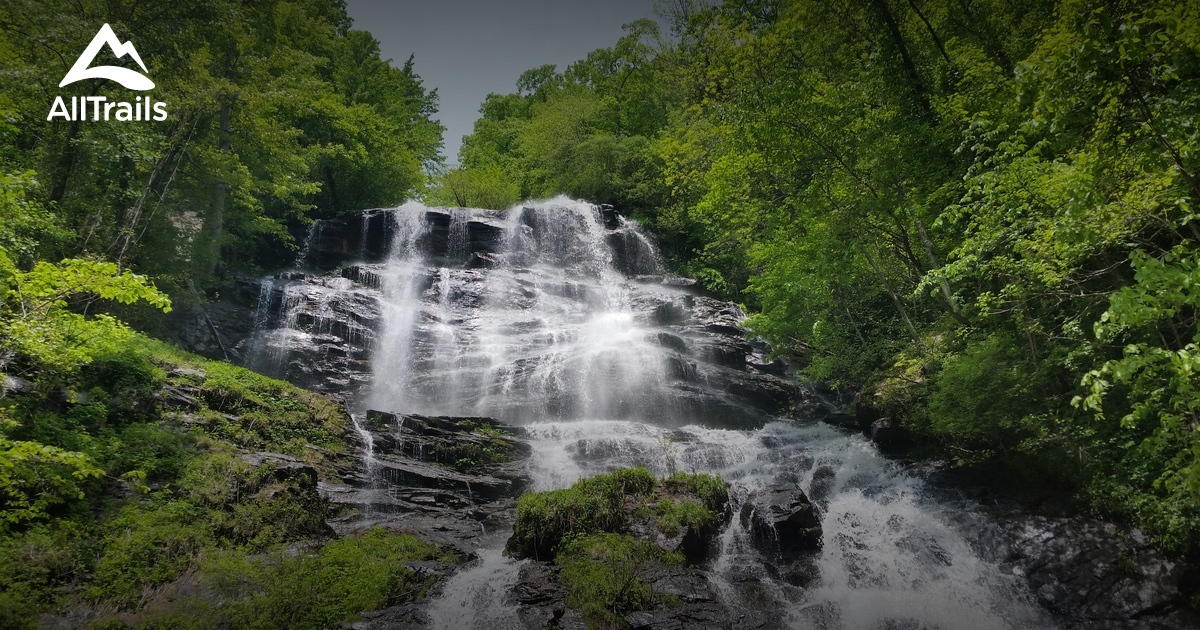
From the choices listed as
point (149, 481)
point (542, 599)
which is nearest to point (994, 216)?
point (542, 599)

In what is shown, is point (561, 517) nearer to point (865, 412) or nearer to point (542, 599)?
point (542, 599)

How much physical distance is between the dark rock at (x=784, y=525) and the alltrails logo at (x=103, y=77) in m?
13.9

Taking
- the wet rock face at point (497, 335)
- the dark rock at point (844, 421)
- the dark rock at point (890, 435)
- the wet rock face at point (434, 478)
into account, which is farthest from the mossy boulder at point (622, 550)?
the wet rock face at point (497, 335)

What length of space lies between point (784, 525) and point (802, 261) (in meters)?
5.75

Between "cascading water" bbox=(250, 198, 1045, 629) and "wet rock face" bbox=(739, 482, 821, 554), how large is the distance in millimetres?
234

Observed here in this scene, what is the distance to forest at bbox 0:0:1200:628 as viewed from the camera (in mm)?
4879

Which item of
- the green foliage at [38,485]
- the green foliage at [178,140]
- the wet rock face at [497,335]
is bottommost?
the green foliage at [38,485]

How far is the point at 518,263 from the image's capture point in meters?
23.8

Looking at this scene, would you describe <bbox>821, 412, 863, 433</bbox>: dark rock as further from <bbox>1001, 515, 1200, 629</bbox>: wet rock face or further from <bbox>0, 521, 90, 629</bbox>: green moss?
<bbox>0, 521, 90, 629</bbox>: green moss

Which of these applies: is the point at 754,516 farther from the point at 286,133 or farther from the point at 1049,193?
the point at 286,133

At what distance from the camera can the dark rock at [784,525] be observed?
8.27 metres

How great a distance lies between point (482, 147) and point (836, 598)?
3521 cm

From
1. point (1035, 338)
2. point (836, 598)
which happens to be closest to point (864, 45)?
point (1035, 338)

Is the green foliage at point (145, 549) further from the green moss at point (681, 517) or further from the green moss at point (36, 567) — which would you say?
the green moss at point (681, 517)
